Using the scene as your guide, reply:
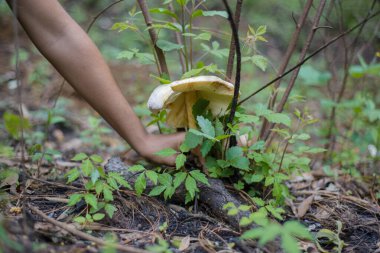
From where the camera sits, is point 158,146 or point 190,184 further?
point 158,146

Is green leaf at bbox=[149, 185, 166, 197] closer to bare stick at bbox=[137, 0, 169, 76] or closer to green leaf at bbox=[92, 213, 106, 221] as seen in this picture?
green leaf at bbox=[92, 213, 106, 221]

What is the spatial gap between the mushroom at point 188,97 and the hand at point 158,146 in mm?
96

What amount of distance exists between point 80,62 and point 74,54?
4cm

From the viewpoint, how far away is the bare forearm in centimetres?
159

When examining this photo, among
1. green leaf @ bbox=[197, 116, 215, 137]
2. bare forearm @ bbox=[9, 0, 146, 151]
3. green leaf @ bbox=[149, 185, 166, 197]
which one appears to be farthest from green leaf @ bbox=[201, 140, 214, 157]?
bare forearm @ bbox=[9, 0, 146, 151]

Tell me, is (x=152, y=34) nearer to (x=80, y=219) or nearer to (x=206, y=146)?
(x=206, y=146)

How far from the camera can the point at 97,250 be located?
1279 mm

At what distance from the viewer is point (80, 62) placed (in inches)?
64.0

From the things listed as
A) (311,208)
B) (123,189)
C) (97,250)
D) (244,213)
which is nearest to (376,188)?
(311,208)

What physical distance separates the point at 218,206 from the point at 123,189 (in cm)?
46

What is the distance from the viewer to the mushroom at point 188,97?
5.09ft

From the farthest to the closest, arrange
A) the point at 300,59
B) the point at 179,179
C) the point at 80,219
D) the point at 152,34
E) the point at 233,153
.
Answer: the point at 300,59
the point at 152,34
the point at 233,153
the point at 179,179
the point at 80,219

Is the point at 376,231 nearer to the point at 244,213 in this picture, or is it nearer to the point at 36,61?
the point at 244,213

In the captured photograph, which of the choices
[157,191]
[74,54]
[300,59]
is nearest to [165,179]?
[157,191]
